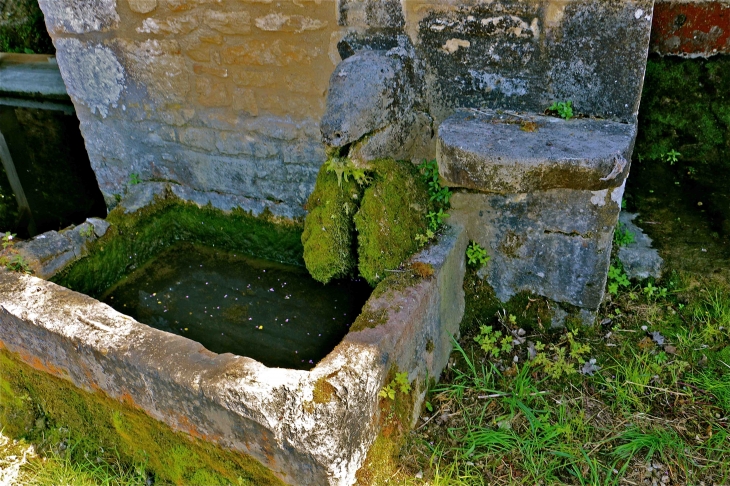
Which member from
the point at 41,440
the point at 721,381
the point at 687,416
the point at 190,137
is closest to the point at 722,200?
the point at 721,381

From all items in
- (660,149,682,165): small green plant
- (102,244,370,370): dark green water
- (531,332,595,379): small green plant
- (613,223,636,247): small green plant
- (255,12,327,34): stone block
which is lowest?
(531,332,595,379): small green plant

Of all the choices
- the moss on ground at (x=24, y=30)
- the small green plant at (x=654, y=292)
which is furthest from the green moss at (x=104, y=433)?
the moss on ground at (x=24, y=30)

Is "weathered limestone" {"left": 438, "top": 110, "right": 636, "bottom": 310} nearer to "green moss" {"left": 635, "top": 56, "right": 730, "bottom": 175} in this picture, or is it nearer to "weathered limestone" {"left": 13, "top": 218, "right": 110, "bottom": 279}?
"green moss" {"left": 635, "top": 56, "right": 730, "bottom": 175}

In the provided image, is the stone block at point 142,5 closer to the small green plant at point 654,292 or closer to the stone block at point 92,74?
the stone block at point 92,74

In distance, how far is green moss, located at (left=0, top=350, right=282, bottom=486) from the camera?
217cm

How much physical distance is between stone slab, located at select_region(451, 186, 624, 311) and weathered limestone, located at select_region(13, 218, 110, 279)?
188cm

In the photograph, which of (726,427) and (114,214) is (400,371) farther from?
(114,214)

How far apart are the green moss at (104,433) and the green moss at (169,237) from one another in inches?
21.4

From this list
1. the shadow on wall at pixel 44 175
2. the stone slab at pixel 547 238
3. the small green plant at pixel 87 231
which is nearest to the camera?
the stone slab at pixel 547 238

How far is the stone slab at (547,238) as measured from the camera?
96.3 inches

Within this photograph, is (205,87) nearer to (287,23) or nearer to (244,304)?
(287,23)

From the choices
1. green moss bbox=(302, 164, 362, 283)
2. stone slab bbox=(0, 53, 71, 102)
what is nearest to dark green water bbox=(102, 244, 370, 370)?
green moss bbox=(302, 164, 362, 283)

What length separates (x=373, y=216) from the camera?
97.5 inches

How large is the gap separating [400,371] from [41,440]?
5.69ft
